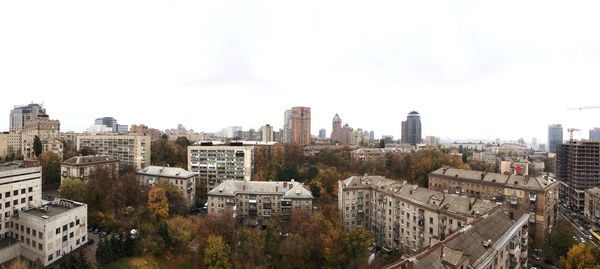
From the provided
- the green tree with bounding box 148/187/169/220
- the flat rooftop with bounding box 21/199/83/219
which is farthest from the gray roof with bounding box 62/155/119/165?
the green tree with bounding box 148/187/169/220

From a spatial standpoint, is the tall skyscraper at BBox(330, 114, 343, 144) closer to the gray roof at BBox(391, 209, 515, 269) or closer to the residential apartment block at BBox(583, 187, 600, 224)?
the residential apartment block at BBox(583, 187, 600, 224)

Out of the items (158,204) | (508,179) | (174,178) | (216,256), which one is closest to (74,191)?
(158,204)

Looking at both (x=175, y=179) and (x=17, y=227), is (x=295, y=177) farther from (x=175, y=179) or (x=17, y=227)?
(x=17, y=227)

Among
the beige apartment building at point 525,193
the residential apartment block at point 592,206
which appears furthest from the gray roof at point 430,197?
the residential apartment block at point 592,206

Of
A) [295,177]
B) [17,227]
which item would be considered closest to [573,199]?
[295,177]

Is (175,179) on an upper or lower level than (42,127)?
lower

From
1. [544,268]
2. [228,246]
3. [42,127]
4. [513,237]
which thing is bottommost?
[544,268]
